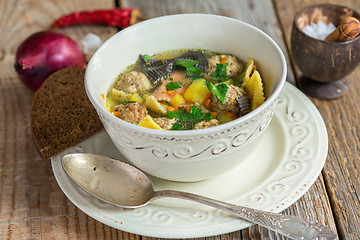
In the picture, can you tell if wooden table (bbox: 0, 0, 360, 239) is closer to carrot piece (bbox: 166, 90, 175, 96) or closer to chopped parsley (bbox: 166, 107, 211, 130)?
chopped parsley (bbox: 166, 107, 211, 130)

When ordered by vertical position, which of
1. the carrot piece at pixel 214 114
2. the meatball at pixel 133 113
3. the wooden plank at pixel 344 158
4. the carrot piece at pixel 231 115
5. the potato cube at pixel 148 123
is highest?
the potato cube at pixel 148 123

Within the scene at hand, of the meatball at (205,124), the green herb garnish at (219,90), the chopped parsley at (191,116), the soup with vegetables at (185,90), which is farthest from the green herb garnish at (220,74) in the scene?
the meatball at (205,124)

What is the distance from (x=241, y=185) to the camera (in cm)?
233

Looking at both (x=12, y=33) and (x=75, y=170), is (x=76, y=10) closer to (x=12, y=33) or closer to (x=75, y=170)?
(x=12, y=33)

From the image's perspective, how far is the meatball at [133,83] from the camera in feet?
8.63

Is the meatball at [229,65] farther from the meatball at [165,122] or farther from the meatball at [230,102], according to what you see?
the meatball at [165,122]

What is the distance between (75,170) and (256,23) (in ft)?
7.89

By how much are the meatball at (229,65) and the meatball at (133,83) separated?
1.35 ft

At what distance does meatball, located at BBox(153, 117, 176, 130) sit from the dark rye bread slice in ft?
2.15

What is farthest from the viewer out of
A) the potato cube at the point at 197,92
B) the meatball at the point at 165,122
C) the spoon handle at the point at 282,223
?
the potato cube at the point at 197,92

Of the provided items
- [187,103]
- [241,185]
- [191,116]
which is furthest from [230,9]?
[241,185]

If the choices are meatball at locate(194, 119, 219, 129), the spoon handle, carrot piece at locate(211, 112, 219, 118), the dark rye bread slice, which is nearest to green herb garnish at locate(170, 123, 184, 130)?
meatball at locate(194, 119, 219, 129)

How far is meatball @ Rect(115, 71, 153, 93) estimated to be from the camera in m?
2.63

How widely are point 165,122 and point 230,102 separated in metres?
0.41
